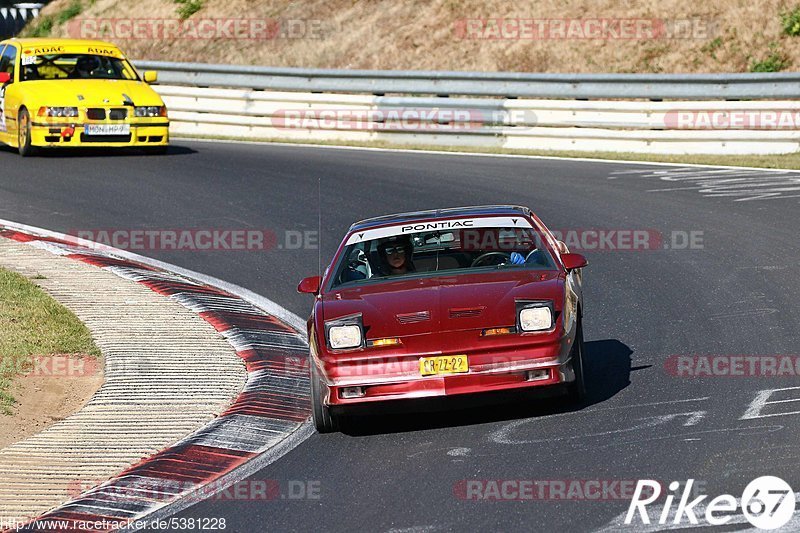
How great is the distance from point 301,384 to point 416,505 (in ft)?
9.27

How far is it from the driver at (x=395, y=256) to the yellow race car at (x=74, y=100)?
11.0m

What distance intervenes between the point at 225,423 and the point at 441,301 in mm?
1489

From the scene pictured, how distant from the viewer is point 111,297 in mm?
11508

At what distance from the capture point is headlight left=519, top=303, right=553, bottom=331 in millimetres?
7914

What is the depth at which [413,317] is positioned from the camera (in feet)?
26.3

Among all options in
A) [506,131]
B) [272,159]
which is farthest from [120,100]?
[506,131]

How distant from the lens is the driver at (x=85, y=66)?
20281mm

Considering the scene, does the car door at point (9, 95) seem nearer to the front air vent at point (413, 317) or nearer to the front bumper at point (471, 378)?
the front air vent at point (413, 317)

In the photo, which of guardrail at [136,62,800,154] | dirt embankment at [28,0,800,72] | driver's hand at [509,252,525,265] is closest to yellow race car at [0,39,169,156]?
guardrail at [136,62,800,154]

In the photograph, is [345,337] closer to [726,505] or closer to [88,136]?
[726,505]

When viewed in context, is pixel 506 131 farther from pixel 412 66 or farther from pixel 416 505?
pixel 416 505

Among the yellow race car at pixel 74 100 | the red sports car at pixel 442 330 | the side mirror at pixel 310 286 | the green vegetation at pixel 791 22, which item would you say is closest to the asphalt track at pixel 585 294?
the red sports car at pixel 442 330

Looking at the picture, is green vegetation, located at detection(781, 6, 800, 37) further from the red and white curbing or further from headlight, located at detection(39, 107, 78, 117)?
the red and white curbing

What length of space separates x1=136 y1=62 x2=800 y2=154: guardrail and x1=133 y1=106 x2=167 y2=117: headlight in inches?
129
